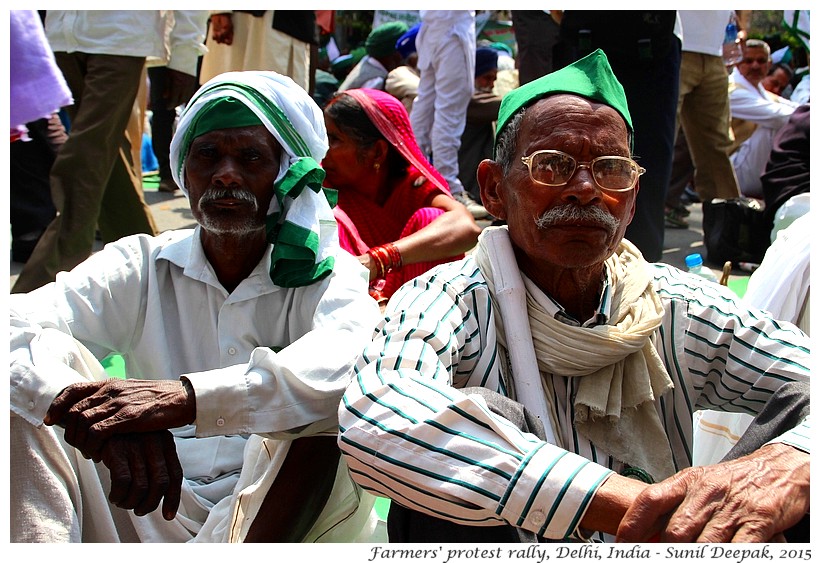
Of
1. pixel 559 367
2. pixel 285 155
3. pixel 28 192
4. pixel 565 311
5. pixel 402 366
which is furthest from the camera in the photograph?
pixel 28 192

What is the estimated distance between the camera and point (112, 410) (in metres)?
2.16

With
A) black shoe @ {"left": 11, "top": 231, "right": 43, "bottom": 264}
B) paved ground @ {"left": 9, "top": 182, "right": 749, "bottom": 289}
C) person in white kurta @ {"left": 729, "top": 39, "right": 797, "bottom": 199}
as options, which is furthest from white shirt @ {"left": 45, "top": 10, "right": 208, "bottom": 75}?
person in white kurta @ {"left": 729, "top": 39, "right": 797, "bottom": 199}

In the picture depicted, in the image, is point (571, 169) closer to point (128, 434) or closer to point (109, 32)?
point (128, 434)

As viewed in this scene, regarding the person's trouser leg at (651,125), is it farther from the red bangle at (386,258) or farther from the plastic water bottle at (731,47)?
the plastic water bottle at (731,47)

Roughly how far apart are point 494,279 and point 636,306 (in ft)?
1.13

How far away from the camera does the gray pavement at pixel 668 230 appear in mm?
6590

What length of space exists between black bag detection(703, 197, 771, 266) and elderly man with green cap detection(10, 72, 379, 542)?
4.08 m

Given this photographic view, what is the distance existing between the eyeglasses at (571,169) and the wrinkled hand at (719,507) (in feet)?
2.41

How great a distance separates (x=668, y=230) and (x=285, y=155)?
552cm

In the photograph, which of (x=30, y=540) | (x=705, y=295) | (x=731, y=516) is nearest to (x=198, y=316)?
(x=30, y=540)

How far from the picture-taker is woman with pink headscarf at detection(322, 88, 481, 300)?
4.09 m

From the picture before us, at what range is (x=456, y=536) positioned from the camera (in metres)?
1.88

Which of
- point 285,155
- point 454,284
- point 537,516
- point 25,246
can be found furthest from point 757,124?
point 537,516

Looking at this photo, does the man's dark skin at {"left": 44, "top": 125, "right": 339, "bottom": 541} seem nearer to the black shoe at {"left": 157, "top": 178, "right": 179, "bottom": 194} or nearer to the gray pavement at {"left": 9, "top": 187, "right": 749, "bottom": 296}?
the gray pavement at {"left": 9, "top": 187, "right": 749, "bottom": 296}
